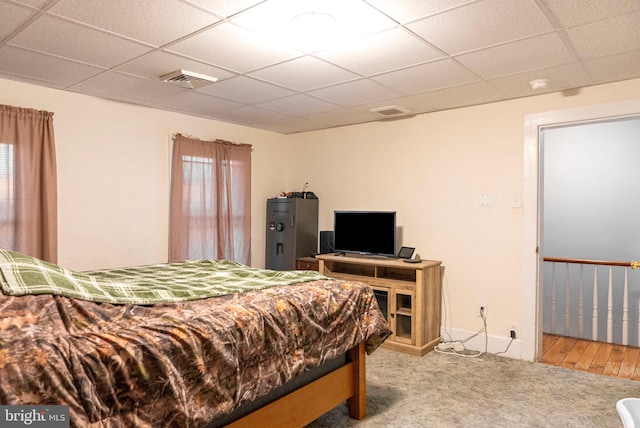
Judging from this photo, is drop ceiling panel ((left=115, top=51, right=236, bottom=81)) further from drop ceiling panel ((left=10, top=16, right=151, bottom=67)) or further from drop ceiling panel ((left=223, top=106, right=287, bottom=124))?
drop ceiling panel ((left=223, top=106, right=287, bottom=124))

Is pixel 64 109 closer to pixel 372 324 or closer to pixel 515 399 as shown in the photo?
pixel 372 324

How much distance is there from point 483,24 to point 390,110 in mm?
1891

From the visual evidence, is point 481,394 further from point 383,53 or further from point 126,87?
point 126,87

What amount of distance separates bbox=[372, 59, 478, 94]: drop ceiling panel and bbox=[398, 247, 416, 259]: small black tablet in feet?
5.16

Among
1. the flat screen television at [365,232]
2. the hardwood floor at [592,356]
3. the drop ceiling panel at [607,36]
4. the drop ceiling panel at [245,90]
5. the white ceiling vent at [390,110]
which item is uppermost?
the drop ceiling panel at [245,90]

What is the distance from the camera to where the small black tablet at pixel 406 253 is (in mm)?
4184

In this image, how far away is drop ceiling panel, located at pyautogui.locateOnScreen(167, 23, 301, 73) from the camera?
247 centimetres

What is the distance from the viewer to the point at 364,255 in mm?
4434

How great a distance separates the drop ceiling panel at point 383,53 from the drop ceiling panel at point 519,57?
297 millimetres

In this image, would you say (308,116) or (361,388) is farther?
(308,116)

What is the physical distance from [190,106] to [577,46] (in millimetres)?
3311

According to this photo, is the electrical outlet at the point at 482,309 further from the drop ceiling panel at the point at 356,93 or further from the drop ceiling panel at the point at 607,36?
the drop ceiling panel at the point at 607,36

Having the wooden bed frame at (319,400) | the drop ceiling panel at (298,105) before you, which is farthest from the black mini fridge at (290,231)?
the wooden bed frame at (319,400)

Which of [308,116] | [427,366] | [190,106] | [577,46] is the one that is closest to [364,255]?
[427,366]
